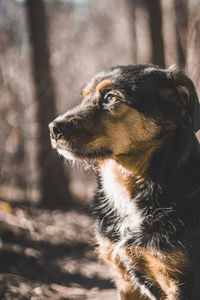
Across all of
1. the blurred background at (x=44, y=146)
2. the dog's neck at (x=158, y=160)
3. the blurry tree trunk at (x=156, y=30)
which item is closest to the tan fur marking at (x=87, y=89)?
the dog's neck at (x=158, y=160)

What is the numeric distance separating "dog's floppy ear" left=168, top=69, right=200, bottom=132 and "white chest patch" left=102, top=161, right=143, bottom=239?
980 millimetres

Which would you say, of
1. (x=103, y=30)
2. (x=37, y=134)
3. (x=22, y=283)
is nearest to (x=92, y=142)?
(x=22, y=283)

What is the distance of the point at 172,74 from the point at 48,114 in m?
5.24

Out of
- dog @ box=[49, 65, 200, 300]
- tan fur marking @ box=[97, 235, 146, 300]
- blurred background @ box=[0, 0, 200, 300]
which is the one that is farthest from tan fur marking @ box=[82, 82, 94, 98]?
blurred background @ box=[0, 0, 200, 300]

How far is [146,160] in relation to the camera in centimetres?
308

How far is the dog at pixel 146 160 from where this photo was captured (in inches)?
112

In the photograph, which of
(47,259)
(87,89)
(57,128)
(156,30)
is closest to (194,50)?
(156,30)

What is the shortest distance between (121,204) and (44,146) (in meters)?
4.95

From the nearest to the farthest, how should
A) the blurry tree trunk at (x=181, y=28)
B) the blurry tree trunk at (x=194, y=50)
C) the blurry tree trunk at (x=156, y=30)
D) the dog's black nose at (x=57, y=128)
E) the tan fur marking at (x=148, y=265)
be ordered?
the tan fur marking at (x=148, y=265), the dog's black nose at (x=57, y=128), the blurry tree trunk at (x=194, y=50), the blurry tree trunk at (x=181, y=28), the blurry tree trunk at (x=156, y=30)

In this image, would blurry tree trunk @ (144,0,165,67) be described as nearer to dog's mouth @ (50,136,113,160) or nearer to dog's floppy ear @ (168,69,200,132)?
dog's floppy ear @ (168,69,200,132)

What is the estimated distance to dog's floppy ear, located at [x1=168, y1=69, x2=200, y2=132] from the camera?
280 cm

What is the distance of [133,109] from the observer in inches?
122

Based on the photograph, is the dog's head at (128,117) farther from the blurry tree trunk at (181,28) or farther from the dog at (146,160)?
the blurry tree trunk at (181,28)

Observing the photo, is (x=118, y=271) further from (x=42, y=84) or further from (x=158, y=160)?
(x=42, y=84)
